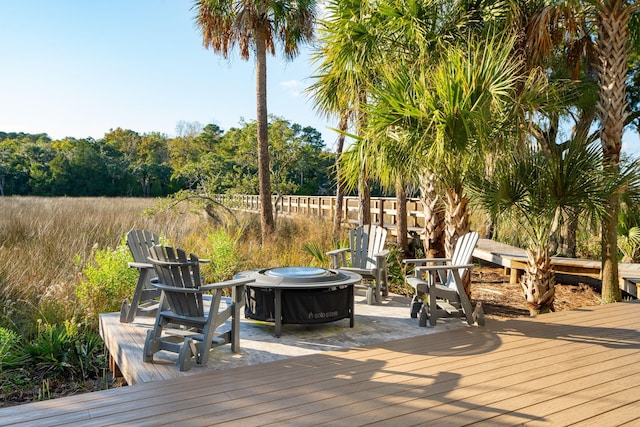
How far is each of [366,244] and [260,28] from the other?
7105 millimetres

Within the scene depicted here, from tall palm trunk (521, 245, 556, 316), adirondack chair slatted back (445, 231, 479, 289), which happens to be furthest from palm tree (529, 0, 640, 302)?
adirondack chair slatted back (445, 231, 479, 289)

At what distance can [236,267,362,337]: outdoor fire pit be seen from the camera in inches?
179

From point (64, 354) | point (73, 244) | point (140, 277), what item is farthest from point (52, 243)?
point (140, 277)

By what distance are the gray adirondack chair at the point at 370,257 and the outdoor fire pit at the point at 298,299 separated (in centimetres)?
124

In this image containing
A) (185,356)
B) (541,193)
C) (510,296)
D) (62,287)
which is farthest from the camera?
(510,296)

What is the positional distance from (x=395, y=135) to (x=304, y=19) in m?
7.36

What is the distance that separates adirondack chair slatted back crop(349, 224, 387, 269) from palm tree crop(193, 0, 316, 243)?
14.3 feet

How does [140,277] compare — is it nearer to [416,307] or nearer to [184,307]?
[184,307]

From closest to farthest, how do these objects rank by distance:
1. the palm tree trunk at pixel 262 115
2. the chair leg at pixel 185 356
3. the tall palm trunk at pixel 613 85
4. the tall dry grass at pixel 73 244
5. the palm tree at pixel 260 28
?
the chair leg at pixel 185 356, the tall dry grass at pixel 73 244, the tall palm trunk at pixel 613 85, the palm tree at pixel 260 28, the palm tree trunk at pixel 262 115

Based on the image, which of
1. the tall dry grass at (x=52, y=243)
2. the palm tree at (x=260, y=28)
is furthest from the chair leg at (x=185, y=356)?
the palm tree at (x=260, y=28)

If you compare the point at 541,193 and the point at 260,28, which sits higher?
the point at 260,28

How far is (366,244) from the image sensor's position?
6.52m

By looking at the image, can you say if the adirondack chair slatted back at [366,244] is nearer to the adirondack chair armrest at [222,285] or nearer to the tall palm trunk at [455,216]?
the tall palm trunk at [455,216]

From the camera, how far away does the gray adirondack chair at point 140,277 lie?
4.67 meters
